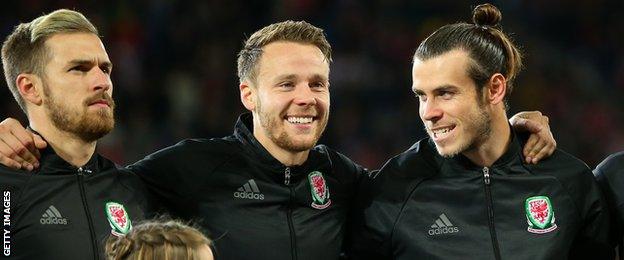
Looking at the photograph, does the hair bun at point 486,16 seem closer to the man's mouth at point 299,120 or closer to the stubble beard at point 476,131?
the stubble beard at point 476,131

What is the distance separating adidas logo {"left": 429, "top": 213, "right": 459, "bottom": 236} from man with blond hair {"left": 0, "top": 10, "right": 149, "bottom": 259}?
122 centimetres

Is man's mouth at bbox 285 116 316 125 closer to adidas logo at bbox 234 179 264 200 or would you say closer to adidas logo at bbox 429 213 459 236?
adidas logo at bbox 234 179 264 200

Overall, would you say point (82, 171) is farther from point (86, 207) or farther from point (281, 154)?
point (281, 154)

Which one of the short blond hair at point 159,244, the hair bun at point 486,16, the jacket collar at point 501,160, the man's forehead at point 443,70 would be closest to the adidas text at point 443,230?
the jacket collar at point 501,160

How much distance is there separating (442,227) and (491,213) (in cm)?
21

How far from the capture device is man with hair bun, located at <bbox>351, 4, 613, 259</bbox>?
411cm

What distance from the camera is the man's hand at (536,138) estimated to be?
425 centimetres

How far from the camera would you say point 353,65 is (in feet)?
32.8

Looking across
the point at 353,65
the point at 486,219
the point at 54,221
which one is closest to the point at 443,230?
the point at 486,219

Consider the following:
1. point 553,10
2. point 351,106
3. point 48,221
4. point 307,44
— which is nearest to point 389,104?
point 351,106

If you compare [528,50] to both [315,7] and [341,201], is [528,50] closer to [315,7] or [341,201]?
[315,7]

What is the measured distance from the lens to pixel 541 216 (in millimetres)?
4113

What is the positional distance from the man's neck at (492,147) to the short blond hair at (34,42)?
5.66 feet

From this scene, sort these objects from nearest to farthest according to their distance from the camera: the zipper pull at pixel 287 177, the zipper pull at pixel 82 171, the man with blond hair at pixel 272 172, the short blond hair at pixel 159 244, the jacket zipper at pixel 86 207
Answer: the short blond hair at pixel 159 244 → the jacket zipper at pixel 86 207 → the zipper pull at pixel 82 171 → the man with blond hair at pixel 272 172 → the zipper pull at pixel 287 177
